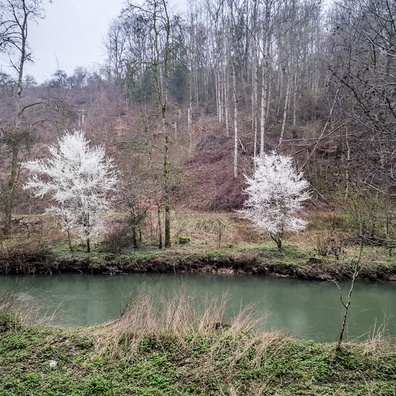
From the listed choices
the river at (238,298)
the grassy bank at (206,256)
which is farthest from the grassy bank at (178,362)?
the grassy bank at (206,256)

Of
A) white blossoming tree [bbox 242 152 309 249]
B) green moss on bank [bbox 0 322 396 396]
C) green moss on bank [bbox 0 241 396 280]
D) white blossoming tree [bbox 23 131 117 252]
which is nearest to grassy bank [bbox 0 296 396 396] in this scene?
green moss on bank [bbox 0 322 396 396]

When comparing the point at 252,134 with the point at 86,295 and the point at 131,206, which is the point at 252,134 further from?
the point at 86,295

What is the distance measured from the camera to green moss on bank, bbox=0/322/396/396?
3.93 metres

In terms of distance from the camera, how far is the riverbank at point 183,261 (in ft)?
43.7

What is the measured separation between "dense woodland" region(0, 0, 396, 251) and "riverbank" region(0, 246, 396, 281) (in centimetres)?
154

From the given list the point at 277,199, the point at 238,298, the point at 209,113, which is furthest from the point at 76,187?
the point at 209,113

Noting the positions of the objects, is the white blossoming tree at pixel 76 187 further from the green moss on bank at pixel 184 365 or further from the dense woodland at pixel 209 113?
the green moss on bank at pixel 184 365

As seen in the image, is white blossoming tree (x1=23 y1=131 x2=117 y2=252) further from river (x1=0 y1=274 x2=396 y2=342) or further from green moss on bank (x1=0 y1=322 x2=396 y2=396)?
green moss on bank (x1=0 y1=322 x2=396 y2=396)

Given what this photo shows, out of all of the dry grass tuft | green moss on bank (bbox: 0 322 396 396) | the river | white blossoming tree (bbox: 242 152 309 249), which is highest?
white blossoming tree (bbox: 242 152 309 249)

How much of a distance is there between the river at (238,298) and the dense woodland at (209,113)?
2664 millimetres

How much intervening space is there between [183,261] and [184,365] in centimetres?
949

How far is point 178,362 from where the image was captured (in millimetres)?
4605

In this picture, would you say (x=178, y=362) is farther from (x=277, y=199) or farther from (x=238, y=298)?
(x=277, y=199)

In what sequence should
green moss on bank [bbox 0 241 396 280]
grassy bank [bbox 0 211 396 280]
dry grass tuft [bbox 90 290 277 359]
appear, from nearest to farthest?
dry grass tuft [bbox 90 290 277 359]
grassy bank [bbox 0 211 396 280]
green moss on bank [bbox 0 241 396 280]
